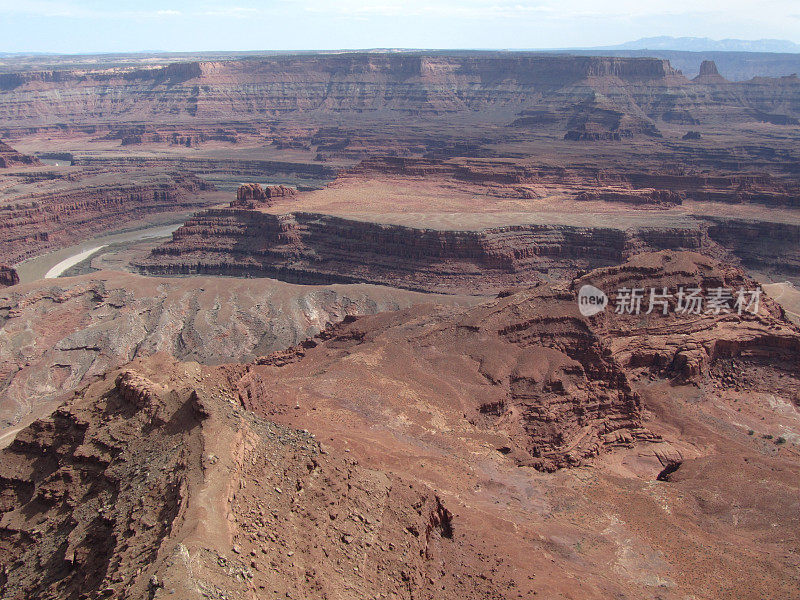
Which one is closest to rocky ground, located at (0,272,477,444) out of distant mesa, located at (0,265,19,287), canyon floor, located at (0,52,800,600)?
canyon floor, located at (0,52,800,600)

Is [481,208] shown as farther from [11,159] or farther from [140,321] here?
[11,159]

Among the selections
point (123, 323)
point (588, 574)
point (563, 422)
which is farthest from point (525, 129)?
point (588, 574)

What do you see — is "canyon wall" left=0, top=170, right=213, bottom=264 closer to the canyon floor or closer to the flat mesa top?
the canyon floor

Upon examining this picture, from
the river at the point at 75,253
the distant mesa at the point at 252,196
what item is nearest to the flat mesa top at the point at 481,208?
the distant mesa at the point at 252,196

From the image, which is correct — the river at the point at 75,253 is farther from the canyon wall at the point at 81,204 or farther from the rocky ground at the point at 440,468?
the rocky ground at the point at 440,468

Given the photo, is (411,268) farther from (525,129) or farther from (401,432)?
(525,129)

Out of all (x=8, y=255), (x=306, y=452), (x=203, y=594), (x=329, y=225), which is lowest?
(x=8, y=255)

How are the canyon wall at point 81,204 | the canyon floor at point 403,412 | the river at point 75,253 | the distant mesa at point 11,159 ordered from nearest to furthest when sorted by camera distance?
1. the canyon floor at point 403,412
2. the river at point 75,253
3. the canyon wall at point 81,204
4. the distant mesa at point 11,159

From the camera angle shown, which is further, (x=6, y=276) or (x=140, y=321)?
(x=6, y=276)

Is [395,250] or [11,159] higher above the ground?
[11,159]

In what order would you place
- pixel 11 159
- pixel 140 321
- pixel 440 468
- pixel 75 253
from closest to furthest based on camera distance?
1. pixel 440 468
2. pixel 140 321
3. pixel 75 253
4. pixel 11 159

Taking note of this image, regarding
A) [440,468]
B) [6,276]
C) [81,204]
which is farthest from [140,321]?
[81,204]
